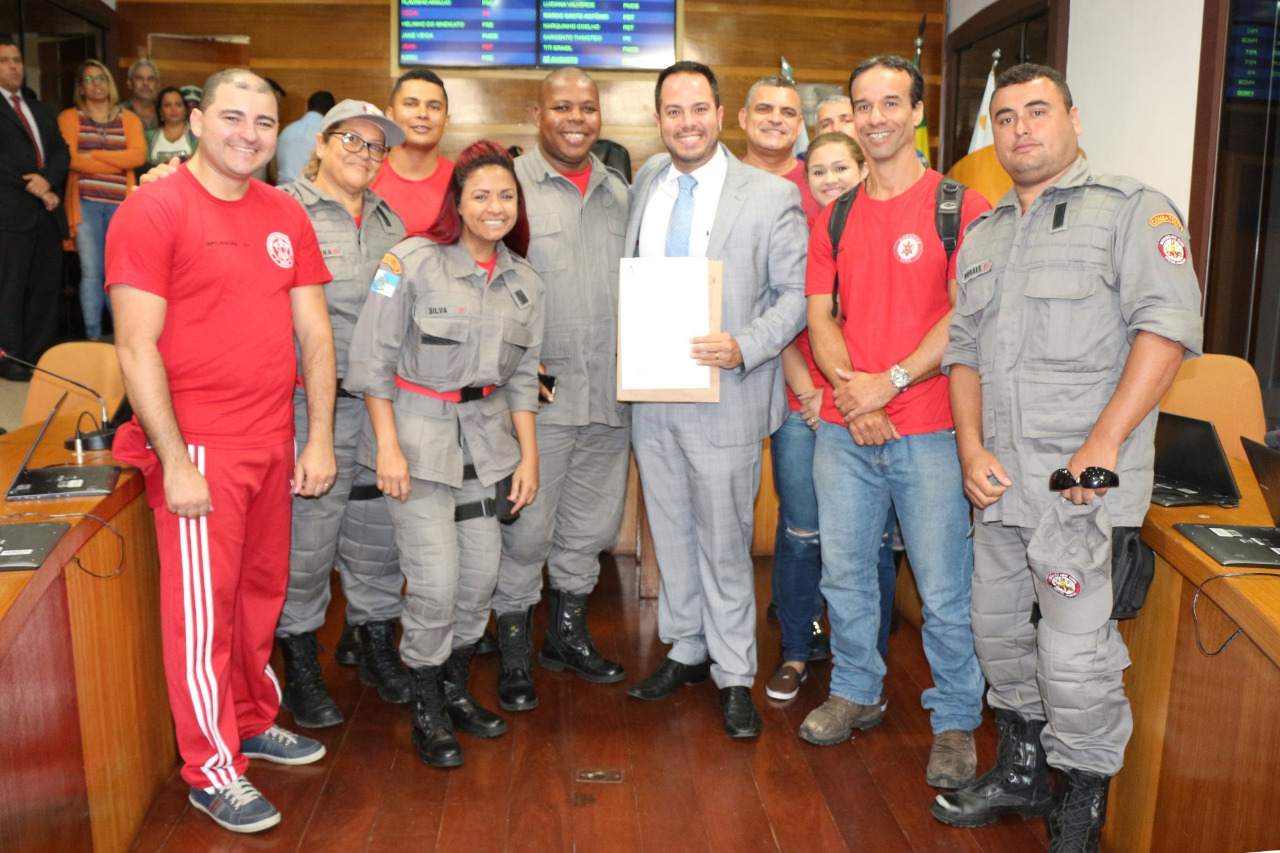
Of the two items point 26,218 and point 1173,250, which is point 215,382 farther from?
point 26,218

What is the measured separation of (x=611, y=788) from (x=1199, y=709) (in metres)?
1.34

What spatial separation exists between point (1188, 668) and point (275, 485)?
2014mm

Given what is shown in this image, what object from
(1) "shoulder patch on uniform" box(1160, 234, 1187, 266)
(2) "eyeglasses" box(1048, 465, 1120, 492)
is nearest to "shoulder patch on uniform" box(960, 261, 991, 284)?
(1) "shoulder patch on uniform" box(1160, 234, 1187, 266)

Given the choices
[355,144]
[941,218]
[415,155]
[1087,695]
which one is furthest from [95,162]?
[1087,695]

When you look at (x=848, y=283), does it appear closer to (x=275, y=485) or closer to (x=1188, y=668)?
(x=1188, y=668)

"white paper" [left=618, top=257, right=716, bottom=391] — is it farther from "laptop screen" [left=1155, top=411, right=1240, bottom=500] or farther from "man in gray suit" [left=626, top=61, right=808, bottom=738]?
"laptop screen" [left=1155, top=411, right=1240, bottom=500]

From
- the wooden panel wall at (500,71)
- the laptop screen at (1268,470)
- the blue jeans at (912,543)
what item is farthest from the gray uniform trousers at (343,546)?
the wooden panel wall at (500,71)

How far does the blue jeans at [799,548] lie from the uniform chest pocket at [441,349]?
3.19 feet

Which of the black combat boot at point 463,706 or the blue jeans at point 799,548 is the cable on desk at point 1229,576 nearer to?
the blue jeans at point 799,548

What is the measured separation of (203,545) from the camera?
7.42 ft

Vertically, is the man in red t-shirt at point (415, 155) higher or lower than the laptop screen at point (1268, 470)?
higher

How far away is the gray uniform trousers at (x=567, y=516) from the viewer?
9.81ft

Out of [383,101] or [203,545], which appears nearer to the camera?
[203,545]

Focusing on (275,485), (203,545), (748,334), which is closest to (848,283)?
(748,334)
